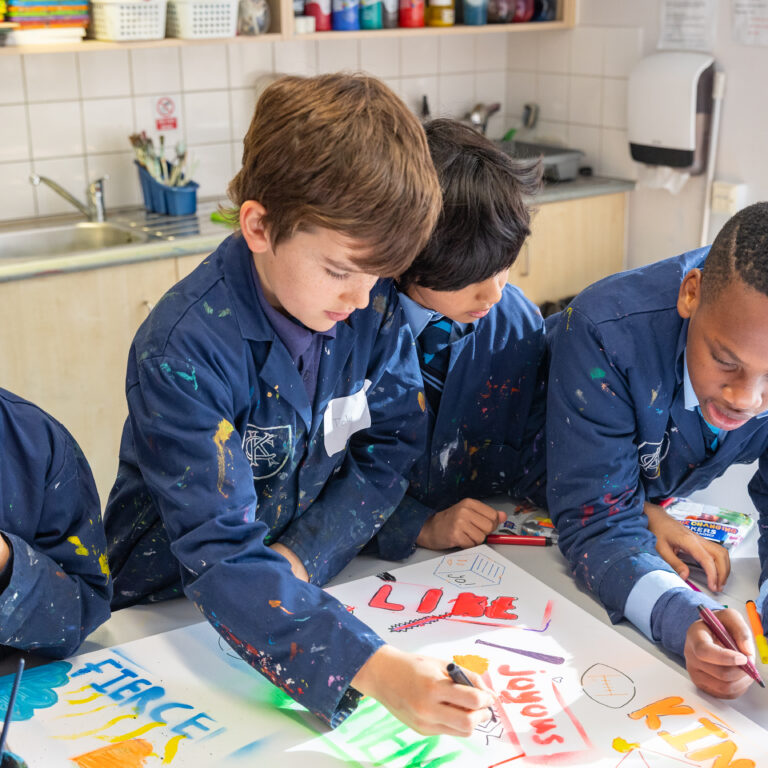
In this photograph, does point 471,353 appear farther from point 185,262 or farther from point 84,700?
point 185,262

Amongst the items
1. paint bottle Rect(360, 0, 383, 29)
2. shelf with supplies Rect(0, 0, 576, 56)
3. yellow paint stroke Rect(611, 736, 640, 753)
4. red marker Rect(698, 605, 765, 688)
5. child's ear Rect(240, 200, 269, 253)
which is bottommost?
yellow paint stroke Rect(611, 736, 640, 753)

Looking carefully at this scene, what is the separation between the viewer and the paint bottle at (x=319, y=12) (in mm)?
2715

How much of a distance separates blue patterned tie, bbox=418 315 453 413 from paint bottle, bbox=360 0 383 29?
1.82 meters

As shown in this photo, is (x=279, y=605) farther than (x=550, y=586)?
No

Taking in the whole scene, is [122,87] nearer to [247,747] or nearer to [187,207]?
[187,207]

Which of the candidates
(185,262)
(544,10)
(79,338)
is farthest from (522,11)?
(79,338)

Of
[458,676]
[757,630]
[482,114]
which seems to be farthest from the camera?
[482,114]

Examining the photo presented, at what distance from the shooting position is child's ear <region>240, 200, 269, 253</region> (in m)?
0.94

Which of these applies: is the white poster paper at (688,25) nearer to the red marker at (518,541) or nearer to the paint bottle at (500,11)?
the paint bottle at (500,11)

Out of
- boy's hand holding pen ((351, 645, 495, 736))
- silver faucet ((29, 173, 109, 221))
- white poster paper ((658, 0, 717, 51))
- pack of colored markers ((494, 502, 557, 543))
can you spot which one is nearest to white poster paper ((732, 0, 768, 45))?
white poster paper ((658, 0, 717, 51))

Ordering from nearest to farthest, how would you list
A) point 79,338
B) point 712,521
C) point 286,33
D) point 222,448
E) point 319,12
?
point 222,448, point 712,521, point 79,338, point 286,33, point 319,12

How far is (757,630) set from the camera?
1047mm

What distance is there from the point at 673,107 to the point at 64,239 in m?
1.70

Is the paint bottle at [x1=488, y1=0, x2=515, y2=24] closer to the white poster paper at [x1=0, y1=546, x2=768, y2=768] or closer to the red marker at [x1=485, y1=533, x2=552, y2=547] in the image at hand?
the red marker at [x1=485, y1=533, x2=552, y2=547]
